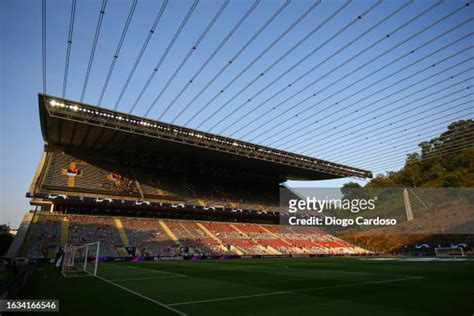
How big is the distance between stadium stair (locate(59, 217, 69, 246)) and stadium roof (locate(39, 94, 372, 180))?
12.0 m

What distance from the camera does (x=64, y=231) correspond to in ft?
134

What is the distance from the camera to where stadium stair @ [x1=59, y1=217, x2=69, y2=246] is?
1523 inches

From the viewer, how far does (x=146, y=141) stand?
47062 mm

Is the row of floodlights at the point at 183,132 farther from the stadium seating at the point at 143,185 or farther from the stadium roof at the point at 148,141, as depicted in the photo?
the stadium seating at the point at 143,185

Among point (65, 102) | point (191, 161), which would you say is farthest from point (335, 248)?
point (65, 102)

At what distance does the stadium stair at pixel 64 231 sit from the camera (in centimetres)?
3869

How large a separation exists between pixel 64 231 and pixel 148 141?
15.8 meters

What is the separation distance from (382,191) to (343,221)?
12231mm

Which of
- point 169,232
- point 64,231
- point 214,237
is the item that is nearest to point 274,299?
point 64,231

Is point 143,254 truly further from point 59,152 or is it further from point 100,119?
point 59,152

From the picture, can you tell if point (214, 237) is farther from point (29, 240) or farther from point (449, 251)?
point (449, 251)

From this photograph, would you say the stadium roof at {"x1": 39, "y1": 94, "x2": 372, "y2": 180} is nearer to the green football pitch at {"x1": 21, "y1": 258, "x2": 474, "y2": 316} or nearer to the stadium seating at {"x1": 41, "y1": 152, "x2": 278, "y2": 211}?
the stadium seating at {"x1": 41, "y1": 152, "x2": 278, "y2": 211}

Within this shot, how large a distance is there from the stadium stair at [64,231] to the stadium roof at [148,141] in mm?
12002

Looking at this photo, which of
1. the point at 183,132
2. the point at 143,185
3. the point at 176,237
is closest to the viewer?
the point at 183,132
